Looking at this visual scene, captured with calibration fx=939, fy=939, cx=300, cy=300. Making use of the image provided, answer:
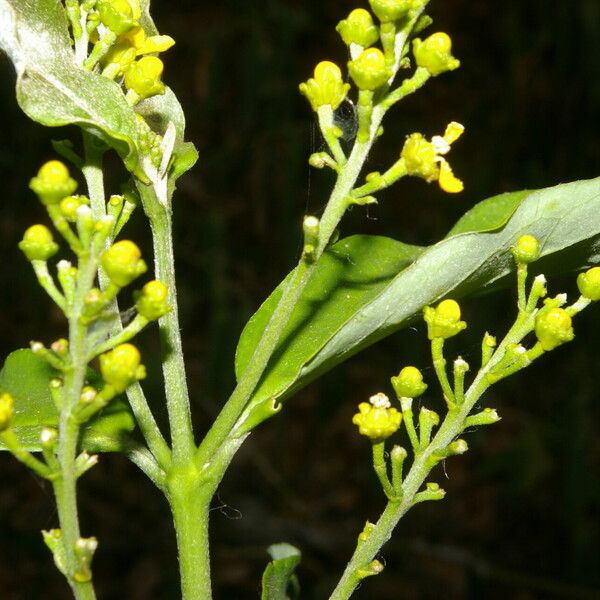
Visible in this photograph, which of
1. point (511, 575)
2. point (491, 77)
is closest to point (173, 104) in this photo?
point (511, 575)

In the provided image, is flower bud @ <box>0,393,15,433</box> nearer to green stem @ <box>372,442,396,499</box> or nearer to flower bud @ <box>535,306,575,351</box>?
green stem @ <box>372,442,396,499</box>

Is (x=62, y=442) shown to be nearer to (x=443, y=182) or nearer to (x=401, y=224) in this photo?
(x=443, y=182)

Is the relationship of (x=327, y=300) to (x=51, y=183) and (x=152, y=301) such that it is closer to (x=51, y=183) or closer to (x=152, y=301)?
(x=152, y=301)

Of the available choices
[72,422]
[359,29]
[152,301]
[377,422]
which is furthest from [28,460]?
[359,29]

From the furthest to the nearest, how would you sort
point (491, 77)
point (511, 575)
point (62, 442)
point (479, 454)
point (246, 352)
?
1. point (491, 77)
2. point (479, 454)
3. point (511, 575)
4. point (246, 352)
5. point (62, 442)

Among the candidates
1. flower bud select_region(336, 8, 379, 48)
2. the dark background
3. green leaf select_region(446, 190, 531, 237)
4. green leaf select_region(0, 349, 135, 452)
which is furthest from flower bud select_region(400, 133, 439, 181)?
the dark background
